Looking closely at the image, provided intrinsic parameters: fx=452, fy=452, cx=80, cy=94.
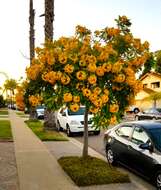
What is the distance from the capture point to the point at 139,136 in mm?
10797

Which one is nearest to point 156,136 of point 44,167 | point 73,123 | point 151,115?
point 44,167

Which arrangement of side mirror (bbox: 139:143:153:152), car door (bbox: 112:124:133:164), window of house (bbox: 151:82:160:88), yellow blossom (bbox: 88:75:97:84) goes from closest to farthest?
side mirror (bbox: 139:143:153:152) < yellow blossom (bbox: 88:75:97:84) < car door (bbox: 112:124:133:164) < window of house (bbox: 151:82:160:88)

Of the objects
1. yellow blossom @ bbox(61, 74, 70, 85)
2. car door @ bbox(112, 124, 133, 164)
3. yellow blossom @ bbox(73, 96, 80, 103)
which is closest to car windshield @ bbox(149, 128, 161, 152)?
car door @ bbox(112, 124, 133, 164)

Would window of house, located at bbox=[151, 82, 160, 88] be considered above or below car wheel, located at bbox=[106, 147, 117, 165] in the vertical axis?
above

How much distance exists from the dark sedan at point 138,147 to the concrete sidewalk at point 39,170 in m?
1.54

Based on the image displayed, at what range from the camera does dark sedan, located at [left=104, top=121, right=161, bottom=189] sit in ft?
31.7

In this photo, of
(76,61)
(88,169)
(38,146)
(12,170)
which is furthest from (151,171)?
(38,146)

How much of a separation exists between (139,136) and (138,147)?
403mm

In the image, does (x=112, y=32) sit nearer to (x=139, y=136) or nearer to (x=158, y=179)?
(x=139, y=136)

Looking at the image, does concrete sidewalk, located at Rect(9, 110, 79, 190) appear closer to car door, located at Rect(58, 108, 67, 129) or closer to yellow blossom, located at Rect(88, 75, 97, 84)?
yellow blossom, located at Rect(88, 75, 97, 84)

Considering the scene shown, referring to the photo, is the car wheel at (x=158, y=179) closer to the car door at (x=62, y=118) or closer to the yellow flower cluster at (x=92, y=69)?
the yellow flower cluster at (x=92, y=69)

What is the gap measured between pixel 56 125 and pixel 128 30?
1507 cm

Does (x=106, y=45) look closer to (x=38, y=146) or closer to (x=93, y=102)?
(x=93, y=102)

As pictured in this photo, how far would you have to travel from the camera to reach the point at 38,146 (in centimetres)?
1727
